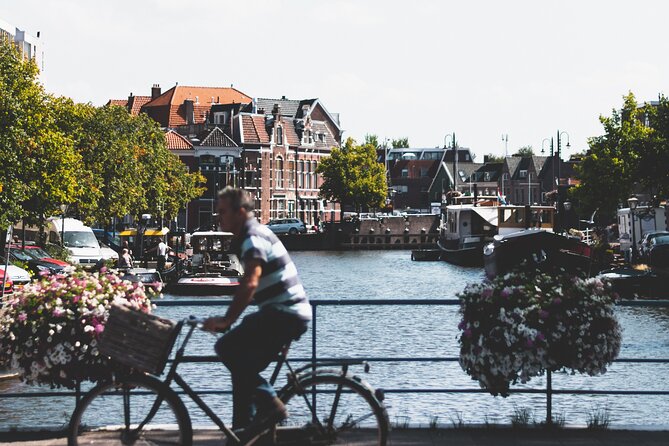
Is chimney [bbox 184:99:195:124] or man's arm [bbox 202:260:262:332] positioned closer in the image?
man's arm [bbox 202:260:262:332]

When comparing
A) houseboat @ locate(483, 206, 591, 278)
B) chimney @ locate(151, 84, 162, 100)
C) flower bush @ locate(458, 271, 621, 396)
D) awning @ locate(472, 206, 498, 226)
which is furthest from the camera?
chimney @ locate(151, 84, 162, 100)

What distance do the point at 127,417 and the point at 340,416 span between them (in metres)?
1.50

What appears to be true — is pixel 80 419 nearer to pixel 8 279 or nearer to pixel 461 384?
pixel 461 384

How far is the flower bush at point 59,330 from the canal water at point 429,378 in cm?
170

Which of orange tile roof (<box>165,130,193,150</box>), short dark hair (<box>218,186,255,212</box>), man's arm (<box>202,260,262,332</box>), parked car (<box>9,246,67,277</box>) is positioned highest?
orange tile roof (<box>165,130,193,150</box>)

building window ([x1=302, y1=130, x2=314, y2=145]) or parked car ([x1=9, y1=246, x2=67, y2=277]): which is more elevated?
building window ([x1=302, y1=130, x2=314, y2=145])

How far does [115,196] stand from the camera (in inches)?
2478

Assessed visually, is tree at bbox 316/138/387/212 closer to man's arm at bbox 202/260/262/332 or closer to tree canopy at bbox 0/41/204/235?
tree canopy at bbox 0/41/204/235

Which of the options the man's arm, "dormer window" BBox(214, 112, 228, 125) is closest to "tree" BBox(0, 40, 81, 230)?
the man's arm

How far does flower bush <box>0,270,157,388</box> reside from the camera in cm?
921

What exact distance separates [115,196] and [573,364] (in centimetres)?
5542

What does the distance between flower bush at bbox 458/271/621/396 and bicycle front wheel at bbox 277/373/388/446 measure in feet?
6.38

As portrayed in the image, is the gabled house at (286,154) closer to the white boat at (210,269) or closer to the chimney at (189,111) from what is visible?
the chimney at (189,111)

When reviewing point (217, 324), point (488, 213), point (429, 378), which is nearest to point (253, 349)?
point (217, 324)
